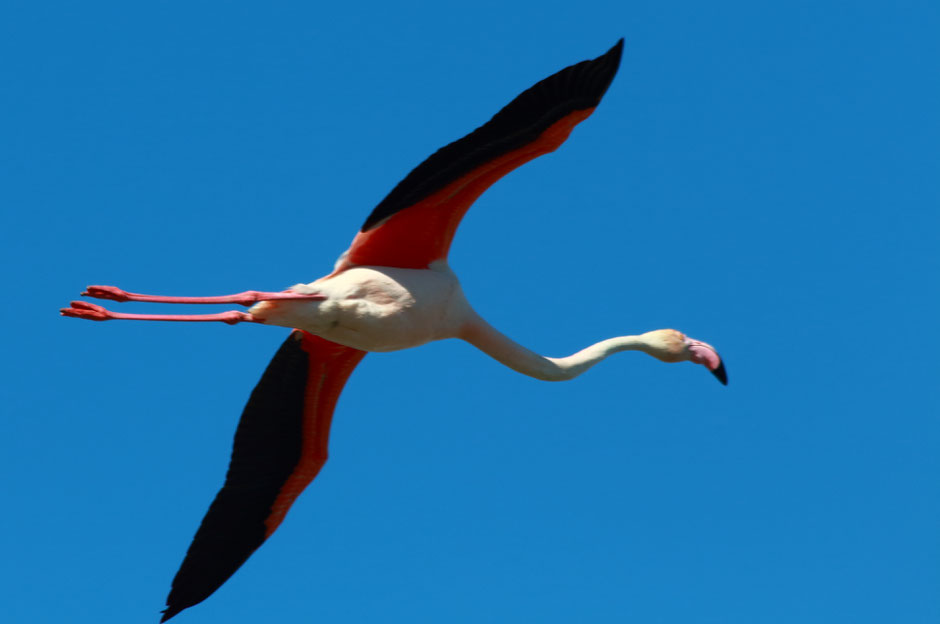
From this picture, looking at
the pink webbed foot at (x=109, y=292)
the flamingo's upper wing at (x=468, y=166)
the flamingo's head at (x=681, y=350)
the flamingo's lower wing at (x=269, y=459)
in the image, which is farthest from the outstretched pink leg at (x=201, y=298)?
the flamingo's head at (x=681, y=350)

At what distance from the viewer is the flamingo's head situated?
15047mm

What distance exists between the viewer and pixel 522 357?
1395 centimetres

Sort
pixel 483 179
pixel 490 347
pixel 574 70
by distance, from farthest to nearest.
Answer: pixel 490 347
pixel 483 179
pixel 574 70

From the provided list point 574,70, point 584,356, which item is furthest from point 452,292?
point 574,70

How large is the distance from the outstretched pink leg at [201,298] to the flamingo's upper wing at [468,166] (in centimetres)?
77

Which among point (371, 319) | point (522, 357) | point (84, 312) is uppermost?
point (522, 357)

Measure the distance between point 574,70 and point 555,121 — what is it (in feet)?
1.50

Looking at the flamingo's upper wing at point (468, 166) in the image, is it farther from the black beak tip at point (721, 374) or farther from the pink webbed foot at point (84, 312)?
the black beak tip at point (721, 374)

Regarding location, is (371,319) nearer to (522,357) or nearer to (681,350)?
(522,357)

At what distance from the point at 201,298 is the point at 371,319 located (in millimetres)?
1519

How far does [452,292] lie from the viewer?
1352cm

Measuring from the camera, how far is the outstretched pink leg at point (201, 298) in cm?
1223

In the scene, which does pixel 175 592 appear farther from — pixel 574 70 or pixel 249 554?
pixel 574 70

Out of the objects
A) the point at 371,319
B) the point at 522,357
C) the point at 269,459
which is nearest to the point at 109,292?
the point at 371,319
